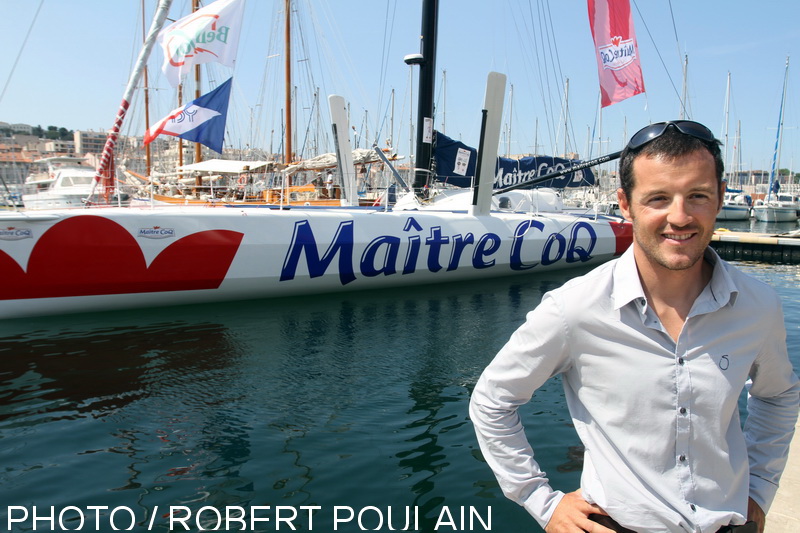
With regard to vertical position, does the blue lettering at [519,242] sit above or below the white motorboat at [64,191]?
below

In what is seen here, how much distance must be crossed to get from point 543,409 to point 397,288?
6.58 m

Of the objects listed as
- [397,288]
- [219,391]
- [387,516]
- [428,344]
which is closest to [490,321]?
[428,344]

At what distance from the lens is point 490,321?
9.28 metres

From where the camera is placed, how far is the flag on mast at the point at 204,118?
10.8 m

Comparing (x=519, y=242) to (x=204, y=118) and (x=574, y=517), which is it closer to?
(x=204, y=118)

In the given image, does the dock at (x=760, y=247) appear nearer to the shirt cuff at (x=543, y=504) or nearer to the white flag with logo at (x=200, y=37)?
the white flag with logo at (x=200, y=37)

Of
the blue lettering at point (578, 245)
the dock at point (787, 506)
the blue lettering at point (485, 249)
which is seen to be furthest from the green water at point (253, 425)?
the blue lettering at point (578, 245)

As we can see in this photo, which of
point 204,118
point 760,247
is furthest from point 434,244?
point 760,247

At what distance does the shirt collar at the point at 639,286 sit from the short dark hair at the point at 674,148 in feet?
0.75

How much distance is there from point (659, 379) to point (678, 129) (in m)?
0.71

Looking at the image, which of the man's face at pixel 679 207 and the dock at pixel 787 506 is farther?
the dock at pixel 787 506

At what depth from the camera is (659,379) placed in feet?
4.98

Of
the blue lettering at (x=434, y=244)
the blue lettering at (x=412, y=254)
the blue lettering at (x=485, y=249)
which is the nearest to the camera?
the blue lettering at (x=412, y=254)

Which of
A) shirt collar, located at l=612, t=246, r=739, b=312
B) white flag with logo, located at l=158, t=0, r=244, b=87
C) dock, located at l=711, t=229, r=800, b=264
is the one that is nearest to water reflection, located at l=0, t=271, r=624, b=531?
shirt collar, located at l=612, t=246, r=739, b=312
